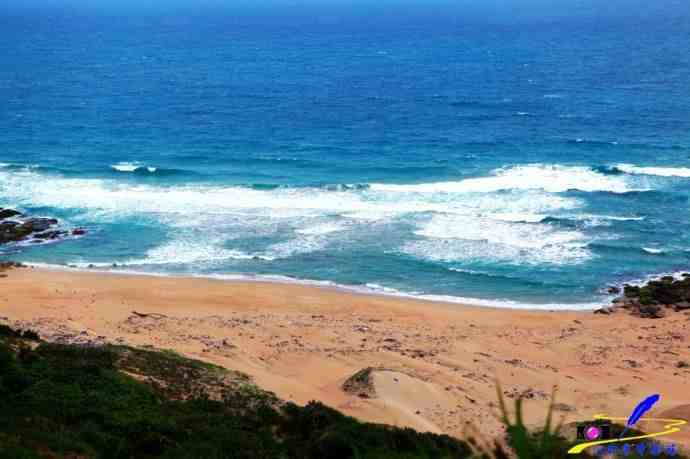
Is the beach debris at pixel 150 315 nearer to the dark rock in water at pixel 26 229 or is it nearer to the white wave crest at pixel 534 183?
the dark rock in water at pixel 26 229

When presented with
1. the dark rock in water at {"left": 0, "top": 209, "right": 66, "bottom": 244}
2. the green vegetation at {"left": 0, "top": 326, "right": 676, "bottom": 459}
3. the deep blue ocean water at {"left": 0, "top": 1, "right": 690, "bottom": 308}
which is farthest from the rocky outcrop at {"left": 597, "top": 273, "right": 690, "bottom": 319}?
the dark rock in water at {"left": 0, "top": 209, "right": 66, "bottom": 244}

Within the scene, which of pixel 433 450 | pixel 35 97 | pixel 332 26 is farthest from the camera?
pixel 332 26

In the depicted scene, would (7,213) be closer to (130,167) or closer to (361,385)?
(130,167)

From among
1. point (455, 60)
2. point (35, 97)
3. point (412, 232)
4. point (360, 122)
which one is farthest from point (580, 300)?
point (455, 60)

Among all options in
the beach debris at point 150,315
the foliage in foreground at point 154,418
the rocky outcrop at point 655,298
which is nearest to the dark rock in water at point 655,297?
the rocky outcrop at point 655,298

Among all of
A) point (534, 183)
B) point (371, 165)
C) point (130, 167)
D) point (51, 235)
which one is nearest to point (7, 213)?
point (51, 235)

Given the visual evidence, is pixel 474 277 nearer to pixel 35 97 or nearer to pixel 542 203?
pixel 542 203
